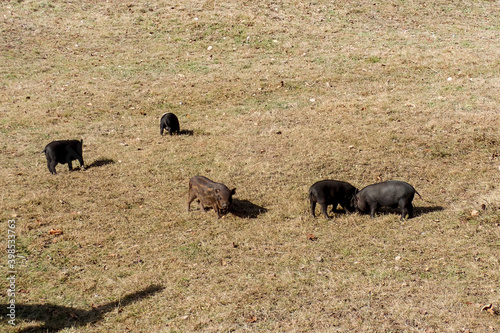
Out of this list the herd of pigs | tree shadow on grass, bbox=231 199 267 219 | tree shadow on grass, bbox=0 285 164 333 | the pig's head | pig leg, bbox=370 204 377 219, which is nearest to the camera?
tree shadow on grass, bbox=0 285 164 333

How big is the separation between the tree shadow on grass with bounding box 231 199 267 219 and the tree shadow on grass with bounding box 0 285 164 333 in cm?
347

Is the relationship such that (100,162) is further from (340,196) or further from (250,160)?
(340,196)

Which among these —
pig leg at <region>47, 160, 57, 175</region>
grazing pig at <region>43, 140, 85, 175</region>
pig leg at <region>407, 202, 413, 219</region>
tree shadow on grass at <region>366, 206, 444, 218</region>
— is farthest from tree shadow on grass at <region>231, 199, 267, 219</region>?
pig leg at <region>47, 160, 57, 175</region>

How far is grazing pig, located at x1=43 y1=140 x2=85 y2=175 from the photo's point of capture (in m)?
12.6

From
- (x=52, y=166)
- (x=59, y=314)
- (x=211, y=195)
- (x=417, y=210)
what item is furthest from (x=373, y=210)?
(x=52, y=166)

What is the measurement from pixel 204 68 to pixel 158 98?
348cm

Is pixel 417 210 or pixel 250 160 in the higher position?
pixel 250 160

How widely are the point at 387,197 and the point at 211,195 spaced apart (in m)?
3.89

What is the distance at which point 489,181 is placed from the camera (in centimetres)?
1195

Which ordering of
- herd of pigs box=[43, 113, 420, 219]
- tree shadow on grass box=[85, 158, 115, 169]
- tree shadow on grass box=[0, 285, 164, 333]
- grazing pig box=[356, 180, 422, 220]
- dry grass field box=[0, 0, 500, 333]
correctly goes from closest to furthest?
tree shadow on grass box=[0, 285, 164, 333]
dry grass field box=[0, 0, 500, 333]
grazing pig box=[356, 180, 422, 220]
herd of pigs box=[43, 113, 420, 219]
tree shadow on grass box=[85, 158, 115, 169]

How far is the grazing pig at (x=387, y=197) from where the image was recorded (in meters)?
10.2

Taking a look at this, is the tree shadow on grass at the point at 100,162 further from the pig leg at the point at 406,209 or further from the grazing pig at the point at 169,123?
the pig leg at the point at 406,209

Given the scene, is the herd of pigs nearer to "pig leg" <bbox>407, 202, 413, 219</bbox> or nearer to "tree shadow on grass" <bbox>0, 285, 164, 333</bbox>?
"pig leg" <bbox>407, 202, 413, 219</bbox>

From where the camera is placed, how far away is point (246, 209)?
11.0m
